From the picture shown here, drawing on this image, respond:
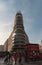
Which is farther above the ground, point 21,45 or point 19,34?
point 19,34

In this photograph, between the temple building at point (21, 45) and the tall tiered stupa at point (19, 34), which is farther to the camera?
the tall tiered stupa at point (19, 34)

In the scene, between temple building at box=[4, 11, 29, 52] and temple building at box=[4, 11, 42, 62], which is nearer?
temple building at box=[4, 11, 42, 62]

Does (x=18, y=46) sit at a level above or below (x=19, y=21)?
below

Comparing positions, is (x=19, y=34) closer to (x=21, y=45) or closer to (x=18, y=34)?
(x=18, y=34)

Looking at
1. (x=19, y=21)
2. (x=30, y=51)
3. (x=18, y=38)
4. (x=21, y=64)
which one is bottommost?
(x=21, y=64)

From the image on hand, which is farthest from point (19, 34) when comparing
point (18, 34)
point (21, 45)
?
point (21, 45)

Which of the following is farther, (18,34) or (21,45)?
(18,34)

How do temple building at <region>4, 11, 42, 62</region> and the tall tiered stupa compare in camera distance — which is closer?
temple building at <region>4, 11, 42, 62</region>

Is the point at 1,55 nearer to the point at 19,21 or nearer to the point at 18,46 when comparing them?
the point at 18,46

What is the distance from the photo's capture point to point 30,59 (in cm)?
12356

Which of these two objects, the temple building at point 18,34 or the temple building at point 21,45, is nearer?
the temple building at point 21,45

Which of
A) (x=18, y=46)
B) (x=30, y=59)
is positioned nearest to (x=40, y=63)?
(x=30, y=59)

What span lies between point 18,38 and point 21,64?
4306cm

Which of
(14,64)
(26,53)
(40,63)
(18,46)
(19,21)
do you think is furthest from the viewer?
(19,21)
